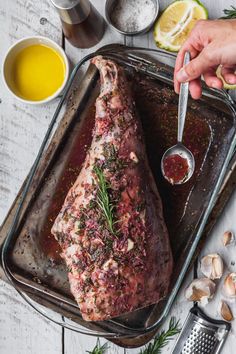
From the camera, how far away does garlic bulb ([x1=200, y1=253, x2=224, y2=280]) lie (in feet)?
9.18

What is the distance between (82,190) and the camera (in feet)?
8.56

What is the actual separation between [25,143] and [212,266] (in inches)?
41.8

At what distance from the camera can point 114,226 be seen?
2.54 m

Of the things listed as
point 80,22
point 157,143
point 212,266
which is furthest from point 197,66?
point 212,266

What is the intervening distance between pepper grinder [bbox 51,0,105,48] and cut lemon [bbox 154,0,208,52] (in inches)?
11.1

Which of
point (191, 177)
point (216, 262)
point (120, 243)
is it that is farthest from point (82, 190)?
point (216, 262)

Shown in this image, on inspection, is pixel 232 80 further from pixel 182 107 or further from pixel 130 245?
pixel 130 245

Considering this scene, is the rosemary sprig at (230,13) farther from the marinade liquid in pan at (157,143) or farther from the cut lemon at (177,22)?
the marinade liquid in pan at (157,143)

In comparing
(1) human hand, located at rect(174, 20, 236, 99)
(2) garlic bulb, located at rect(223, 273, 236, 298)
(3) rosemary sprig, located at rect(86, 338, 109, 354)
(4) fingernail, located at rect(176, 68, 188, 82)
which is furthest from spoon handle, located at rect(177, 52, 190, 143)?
(3) rosemary sprig, located at rect(86, 338, 109, 354)

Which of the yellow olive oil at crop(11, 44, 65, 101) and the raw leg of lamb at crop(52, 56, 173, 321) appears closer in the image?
the raw leg of lamb at crop(52, 56, 173, 321)

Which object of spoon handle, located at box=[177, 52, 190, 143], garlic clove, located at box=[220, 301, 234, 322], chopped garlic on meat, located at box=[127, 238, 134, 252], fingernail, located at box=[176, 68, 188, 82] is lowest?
garlic clove, located at box=[220, 301, 234, 322]

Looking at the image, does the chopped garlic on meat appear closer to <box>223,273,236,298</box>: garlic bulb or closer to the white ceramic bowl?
<box>223,273,236,298</box>: garlic bulb

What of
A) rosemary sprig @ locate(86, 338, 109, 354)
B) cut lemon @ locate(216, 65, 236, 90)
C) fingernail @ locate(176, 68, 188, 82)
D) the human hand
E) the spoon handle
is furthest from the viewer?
rosemary sprig @ locate(86, 338, 109, 354)

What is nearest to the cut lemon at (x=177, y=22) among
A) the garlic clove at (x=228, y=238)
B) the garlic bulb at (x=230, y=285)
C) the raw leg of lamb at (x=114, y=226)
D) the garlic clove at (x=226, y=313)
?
the raw leg of lamb at (x=114, y=226)
